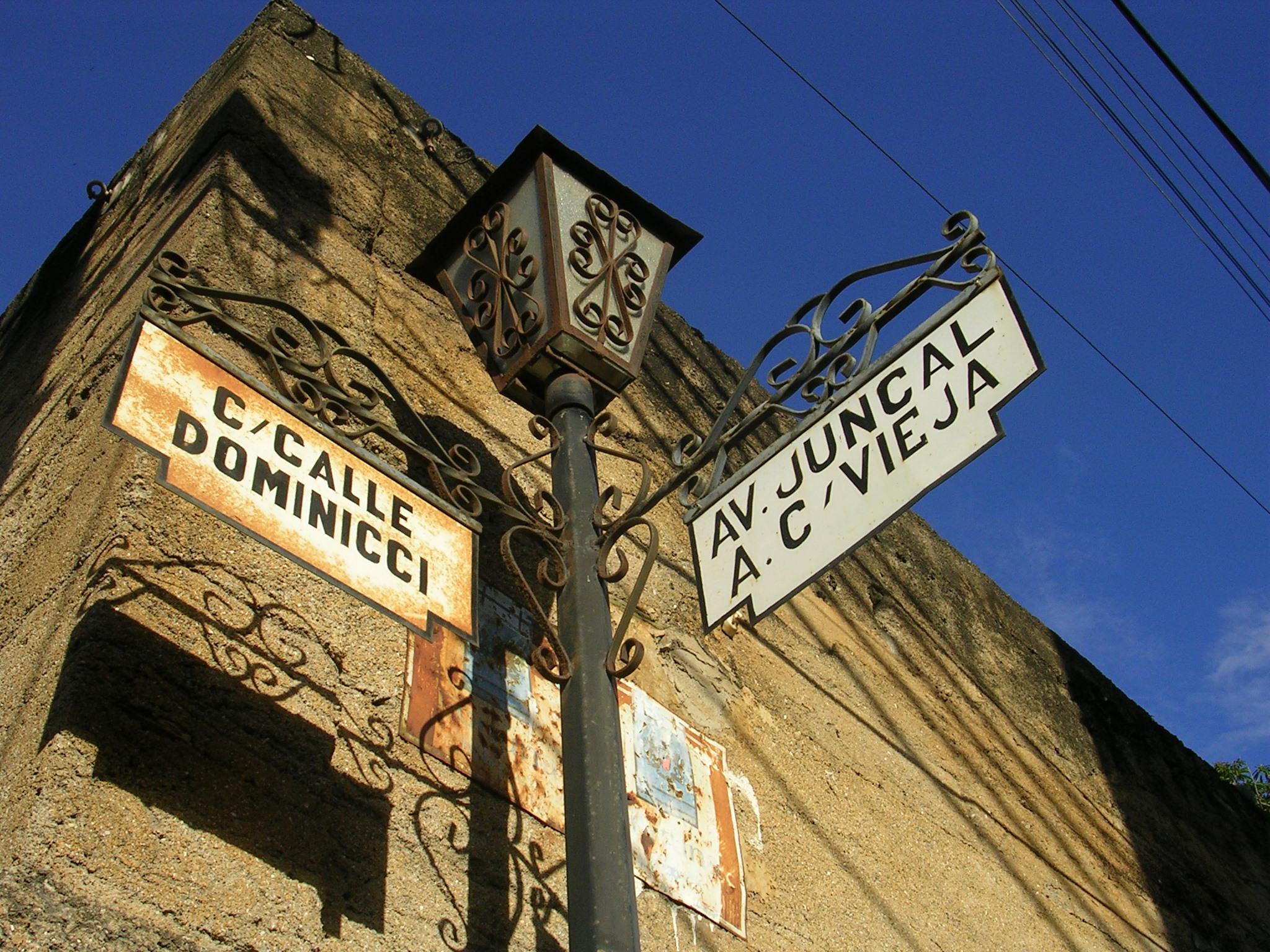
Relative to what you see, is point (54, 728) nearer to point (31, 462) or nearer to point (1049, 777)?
point (31, 462)

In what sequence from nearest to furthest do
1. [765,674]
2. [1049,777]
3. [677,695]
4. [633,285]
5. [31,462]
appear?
[633,285], [31,462], [677,695], [765,674], [1049,777]

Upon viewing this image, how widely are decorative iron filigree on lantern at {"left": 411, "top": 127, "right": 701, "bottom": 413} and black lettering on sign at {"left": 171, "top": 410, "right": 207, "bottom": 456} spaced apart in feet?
2.53

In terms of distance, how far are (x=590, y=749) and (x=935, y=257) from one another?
1.28 metres

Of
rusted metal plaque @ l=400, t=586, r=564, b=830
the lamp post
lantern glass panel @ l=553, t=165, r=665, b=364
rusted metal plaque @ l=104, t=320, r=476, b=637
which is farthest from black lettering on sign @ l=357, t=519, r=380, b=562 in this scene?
lantern glass panel @ l=553, t=165, r=665, b=364

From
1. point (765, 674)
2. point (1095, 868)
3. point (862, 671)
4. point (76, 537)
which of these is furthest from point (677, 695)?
point (1095, 868)

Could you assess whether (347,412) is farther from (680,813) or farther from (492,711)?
(680,813)

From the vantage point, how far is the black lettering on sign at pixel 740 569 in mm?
2594

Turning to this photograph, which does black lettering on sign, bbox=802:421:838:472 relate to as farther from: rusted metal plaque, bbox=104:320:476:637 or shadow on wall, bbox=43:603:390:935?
shadow on wall, bbox=43:603:390:935

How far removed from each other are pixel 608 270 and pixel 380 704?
1.02m

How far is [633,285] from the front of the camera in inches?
117

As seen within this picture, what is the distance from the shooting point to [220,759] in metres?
2.37

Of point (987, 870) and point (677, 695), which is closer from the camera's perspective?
point (677, 695)

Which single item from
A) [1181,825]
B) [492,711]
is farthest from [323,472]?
[1181,825]

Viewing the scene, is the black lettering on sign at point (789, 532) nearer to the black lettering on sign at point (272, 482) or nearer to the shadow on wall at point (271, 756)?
the shadow on wall at point (271, 756)
